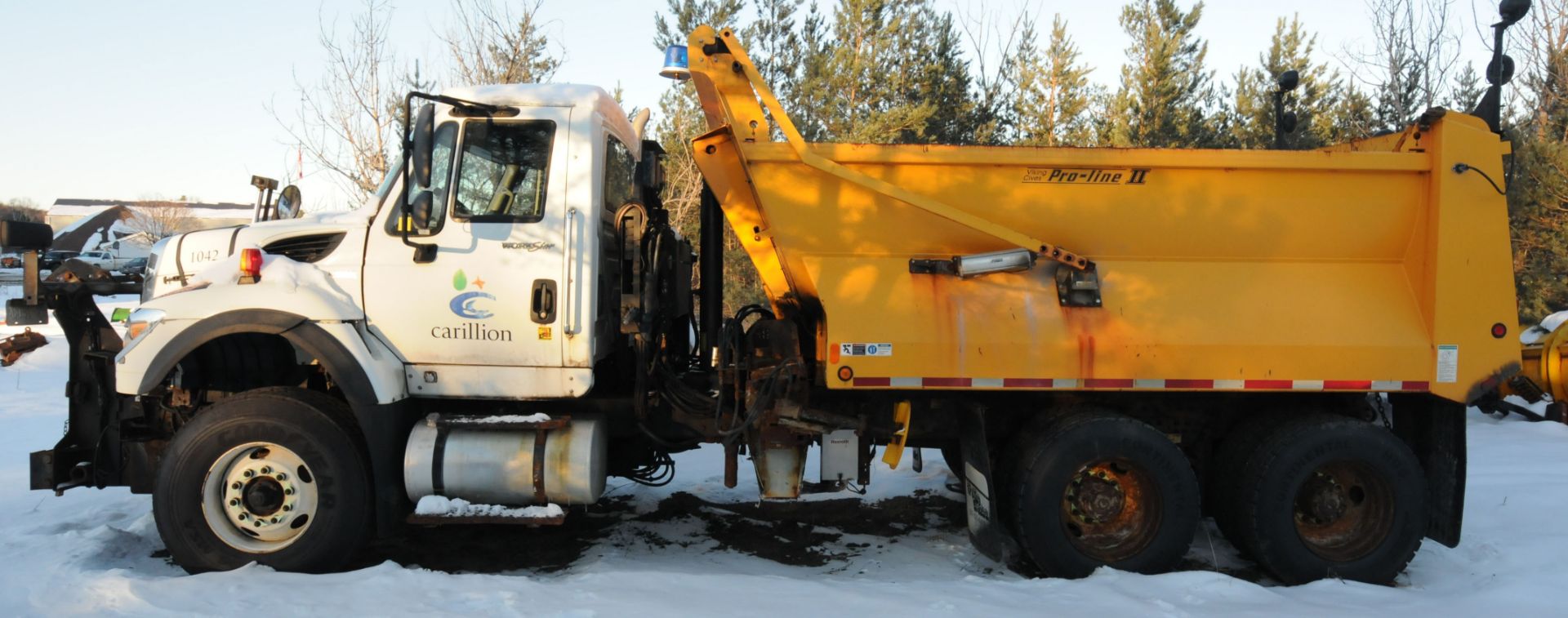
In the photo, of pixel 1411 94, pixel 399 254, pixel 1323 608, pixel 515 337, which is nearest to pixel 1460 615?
pixel 1323 608

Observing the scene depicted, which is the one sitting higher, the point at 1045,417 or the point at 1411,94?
the point at 1411,94

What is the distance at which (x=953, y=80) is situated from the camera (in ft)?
64.2

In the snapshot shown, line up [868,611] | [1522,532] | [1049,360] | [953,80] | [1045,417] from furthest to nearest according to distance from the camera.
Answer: [953,80], [1522,532], [1045,417], [1049,360], [868,611]

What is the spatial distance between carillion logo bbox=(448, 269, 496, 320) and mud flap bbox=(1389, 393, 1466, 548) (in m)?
5.17

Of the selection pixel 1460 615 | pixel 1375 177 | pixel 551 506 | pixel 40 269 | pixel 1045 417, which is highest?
pixel 1375 177

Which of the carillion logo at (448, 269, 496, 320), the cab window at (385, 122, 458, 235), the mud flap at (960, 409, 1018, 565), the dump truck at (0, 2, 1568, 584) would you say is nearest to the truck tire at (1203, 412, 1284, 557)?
the dump truck at (0, 2, 1568, 584)

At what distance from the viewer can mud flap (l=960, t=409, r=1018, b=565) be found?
4.96 metres

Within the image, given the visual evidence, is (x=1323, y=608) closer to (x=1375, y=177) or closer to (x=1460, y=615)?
(x=1460, y=615)

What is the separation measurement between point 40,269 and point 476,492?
2918 millimetres

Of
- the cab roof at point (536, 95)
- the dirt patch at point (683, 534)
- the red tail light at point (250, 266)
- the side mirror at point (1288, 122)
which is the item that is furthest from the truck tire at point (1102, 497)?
the red tail light at point (250, 266)

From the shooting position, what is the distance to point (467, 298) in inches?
196

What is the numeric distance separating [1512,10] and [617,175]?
4.97 m

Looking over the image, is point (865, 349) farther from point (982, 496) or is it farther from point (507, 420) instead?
point (507, 420)

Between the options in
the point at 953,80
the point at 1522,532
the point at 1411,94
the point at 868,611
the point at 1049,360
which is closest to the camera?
the point at 868,611
